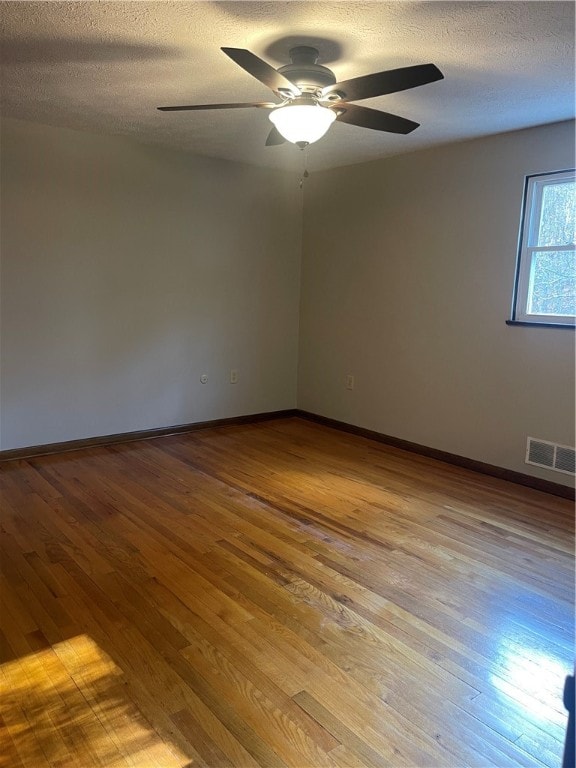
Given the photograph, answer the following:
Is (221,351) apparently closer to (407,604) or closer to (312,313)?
(312,313)

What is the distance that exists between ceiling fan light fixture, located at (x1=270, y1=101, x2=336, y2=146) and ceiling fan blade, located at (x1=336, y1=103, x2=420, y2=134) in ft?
0.35

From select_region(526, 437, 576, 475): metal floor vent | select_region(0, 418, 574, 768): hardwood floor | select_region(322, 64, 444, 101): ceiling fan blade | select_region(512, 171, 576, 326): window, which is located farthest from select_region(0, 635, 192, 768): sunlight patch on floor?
select_region(512, 171, 576, 326): window

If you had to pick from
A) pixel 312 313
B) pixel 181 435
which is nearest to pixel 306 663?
pixel 181 435

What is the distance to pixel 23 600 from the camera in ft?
7.53

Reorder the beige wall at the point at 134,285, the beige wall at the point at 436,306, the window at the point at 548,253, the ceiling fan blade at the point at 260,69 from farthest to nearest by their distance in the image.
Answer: the beige wall at the point at 134,285
the beige wall at the point at 436,306
the window at the point at 548,253
the ceiling fan blade at the point at 260,69

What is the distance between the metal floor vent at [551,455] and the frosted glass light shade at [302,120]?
8.24 feet

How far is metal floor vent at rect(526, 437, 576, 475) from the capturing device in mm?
3543

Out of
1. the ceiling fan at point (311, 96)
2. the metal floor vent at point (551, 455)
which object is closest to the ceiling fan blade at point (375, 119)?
the ceiling fan at point (311, 96)

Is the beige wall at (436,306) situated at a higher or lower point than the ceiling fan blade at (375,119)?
lower

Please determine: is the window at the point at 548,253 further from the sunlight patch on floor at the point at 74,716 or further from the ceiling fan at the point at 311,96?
the sunlight patch on floor at the point at 74,716

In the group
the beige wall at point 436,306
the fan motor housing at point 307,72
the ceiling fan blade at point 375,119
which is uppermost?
the fan motor housing at point 307,72

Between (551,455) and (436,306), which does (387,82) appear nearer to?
(436,306)

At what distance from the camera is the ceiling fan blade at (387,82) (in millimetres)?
2012

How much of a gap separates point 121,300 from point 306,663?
3.22 metres
